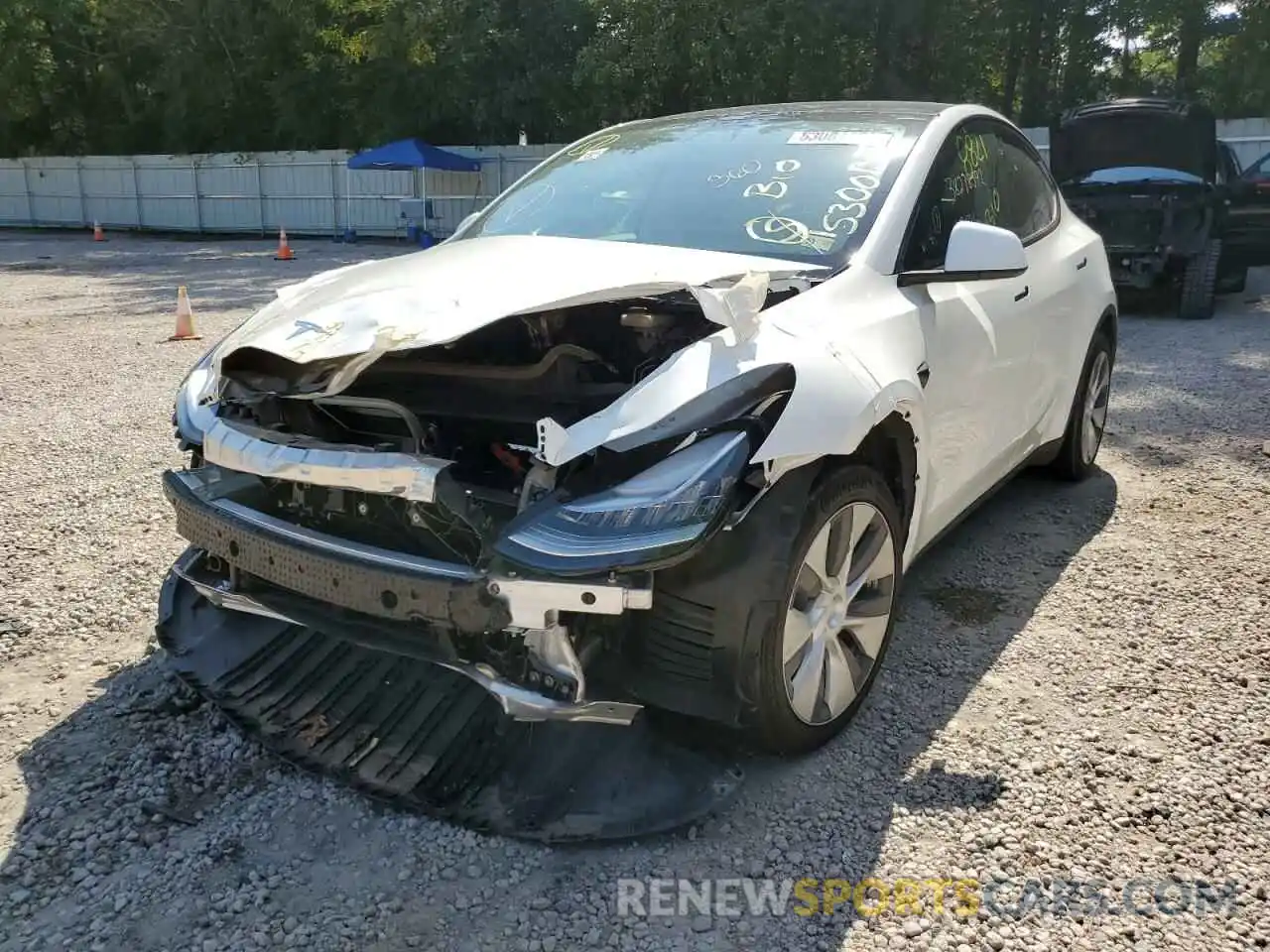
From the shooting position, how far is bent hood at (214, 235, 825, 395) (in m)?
2.54

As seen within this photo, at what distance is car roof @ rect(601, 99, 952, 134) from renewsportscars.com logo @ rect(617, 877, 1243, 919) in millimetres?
2469

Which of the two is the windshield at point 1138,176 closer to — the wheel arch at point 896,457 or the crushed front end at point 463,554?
the wheel arch at point 896,457

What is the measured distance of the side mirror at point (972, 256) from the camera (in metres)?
3.10

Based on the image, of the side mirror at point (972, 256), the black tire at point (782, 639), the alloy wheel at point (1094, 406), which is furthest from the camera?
the alloy wheel at point (1094, 406)

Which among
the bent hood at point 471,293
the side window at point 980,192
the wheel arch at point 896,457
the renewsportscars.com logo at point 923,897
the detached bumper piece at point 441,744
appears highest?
the side window at point 980,192

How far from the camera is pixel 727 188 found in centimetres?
352

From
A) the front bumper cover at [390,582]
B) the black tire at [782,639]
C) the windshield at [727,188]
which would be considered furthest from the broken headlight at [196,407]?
the black tire at [782,639]

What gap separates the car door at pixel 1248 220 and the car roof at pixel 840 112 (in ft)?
27.2

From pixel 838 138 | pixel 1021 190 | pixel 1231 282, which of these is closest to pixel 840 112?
pixel 838 138

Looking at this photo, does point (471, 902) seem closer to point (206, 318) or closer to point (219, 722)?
point (219, 722)

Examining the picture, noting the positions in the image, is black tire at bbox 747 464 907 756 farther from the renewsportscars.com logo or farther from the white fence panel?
the white fence panel

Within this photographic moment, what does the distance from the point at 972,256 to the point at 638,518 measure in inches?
59.6

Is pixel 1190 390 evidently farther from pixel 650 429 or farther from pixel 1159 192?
pixel 650 429

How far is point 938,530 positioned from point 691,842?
1.53 m
